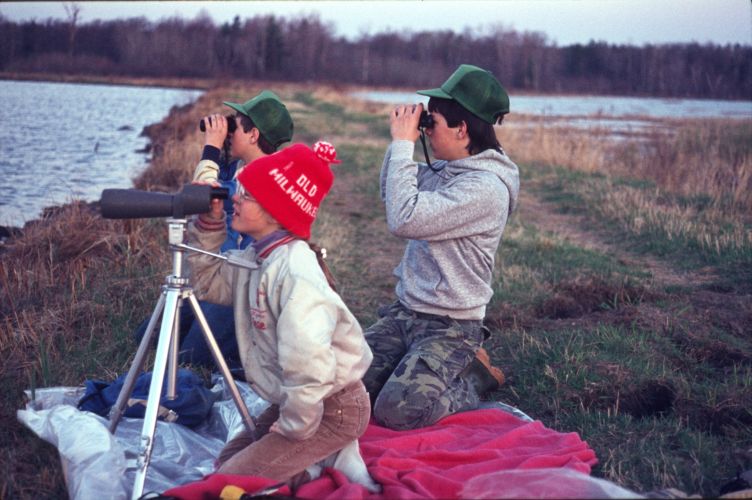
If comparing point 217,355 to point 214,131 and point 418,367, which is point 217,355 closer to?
point 418,367

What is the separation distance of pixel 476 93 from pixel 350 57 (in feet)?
241

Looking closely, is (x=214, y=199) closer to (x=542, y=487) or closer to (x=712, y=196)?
(x=542, y=487)

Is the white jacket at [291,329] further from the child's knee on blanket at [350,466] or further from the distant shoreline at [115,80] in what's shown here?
the distant shoreline at [115,80]

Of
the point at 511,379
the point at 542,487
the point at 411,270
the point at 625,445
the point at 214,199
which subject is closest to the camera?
the point at 542,487

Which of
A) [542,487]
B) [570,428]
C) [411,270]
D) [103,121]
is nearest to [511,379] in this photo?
[570,428]

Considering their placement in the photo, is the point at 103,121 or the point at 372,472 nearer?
the point at 372,472

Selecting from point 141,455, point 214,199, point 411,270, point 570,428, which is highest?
point 214,199

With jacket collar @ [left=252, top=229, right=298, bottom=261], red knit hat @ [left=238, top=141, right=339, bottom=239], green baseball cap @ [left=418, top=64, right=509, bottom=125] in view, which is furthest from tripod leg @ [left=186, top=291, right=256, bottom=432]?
green baseball cap @ [left=418, top=64, right=509, bottom=125]

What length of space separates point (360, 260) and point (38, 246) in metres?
2.68

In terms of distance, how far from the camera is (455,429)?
10.8 ft

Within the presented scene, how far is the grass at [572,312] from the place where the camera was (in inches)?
127

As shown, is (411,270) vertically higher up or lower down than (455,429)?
higher up

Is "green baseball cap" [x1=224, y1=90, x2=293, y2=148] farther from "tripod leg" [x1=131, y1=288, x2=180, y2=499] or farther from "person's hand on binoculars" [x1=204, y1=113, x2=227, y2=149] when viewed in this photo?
"tripod leg" [x1=131, y1=288, x2=180, y2=499]

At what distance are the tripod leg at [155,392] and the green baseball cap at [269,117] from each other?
5.57ft
